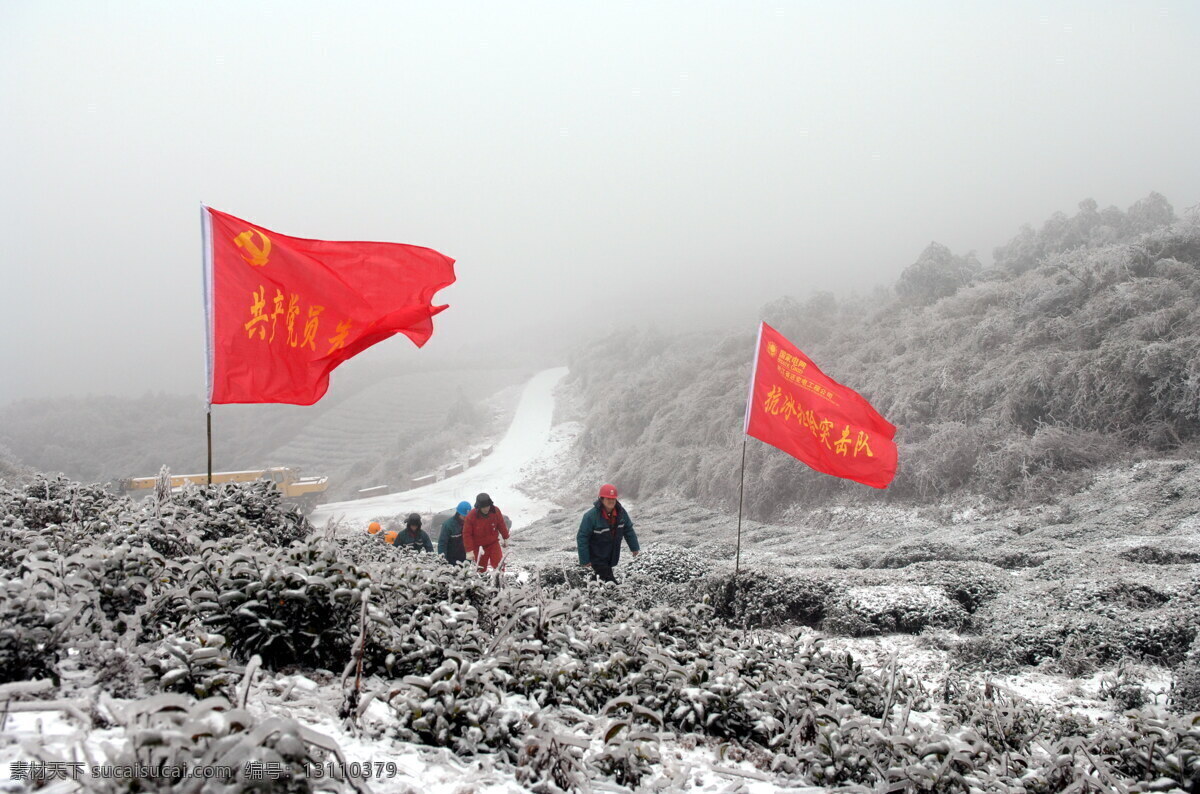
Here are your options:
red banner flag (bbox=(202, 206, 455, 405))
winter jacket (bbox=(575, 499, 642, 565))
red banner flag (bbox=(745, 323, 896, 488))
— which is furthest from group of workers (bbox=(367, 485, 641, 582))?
red banner flag (bbox=(202, 206, 455, 405))

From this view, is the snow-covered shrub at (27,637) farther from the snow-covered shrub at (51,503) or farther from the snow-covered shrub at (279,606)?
the snow-covered shrub at (51,503)

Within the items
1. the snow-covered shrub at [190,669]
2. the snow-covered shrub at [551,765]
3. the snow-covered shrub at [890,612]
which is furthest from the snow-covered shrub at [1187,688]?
the snow-covered shrub at [190,669]

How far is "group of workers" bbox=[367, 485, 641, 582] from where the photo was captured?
7664 millimetres

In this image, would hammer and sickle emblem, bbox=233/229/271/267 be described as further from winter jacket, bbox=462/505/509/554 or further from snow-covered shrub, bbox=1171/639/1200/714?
snow-covered shrub, bbox=1171/639/1200/714

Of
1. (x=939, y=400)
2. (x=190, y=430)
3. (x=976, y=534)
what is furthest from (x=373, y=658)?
(x=190, y=430)

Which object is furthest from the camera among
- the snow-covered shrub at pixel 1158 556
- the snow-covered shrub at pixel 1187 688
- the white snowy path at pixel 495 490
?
the white snowy path at pixel 495 490

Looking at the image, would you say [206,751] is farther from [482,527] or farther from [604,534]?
[482,527]

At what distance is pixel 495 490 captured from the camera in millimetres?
28234

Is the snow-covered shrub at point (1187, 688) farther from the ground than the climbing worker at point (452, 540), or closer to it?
closer to it

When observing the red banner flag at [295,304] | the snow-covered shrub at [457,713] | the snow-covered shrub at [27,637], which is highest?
the red banner flag at [295,304]

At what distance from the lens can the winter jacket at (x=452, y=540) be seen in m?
8.16

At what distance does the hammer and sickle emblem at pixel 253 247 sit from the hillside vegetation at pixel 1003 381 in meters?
12.9

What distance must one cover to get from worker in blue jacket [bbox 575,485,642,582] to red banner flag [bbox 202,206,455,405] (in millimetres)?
2701

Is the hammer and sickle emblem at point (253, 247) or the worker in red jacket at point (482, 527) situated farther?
the worker in red jacket at point (482, 527)
